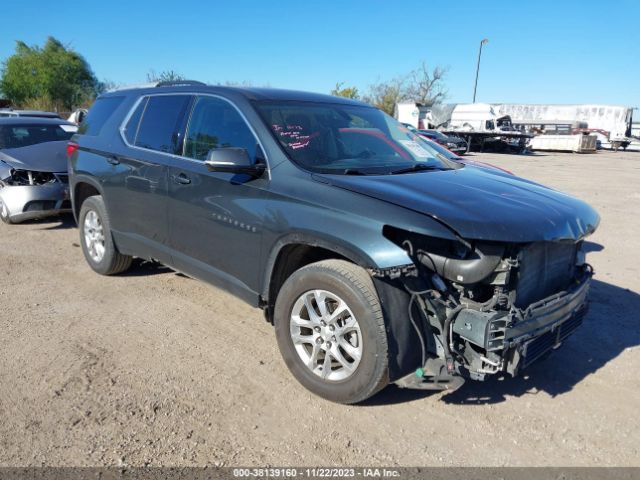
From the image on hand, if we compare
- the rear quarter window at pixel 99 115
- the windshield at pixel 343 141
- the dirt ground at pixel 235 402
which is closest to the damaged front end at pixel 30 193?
the rear quarter window at pixel 99 115

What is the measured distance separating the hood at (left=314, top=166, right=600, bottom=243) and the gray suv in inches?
0.5

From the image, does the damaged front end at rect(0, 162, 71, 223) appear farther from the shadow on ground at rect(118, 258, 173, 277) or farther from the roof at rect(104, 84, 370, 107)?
the roof at rect(104, 84, 370, 107)

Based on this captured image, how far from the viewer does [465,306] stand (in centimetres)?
278

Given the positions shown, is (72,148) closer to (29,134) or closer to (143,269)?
(143,269)

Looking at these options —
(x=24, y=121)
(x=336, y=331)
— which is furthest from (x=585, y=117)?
(x=336, y=331)

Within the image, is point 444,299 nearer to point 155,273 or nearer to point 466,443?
point 466,443

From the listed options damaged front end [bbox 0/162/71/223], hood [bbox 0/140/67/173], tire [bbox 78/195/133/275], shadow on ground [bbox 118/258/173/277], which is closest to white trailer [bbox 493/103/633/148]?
hood [bbox 0/140/67/173]

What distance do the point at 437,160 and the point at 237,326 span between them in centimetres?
217

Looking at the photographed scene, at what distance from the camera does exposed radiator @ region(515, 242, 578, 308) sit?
2896mm

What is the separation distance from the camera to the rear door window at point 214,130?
3.69 metres

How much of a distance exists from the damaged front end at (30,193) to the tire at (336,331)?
5.40 meters

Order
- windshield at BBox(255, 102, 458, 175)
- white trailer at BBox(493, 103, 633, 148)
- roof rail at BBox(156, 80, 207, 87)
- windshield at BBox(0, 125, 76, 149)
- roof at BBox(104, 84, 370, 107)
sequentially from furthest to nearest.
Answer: white trailer at BBox(493, 103, 633, 148) → windshield at BBox(0, 125, 76, 149) → roof rail at BBox(156, 80, 207, 87) → roof at BBox(104, 84, 370, 107) → windshield at BBox(255, 102, 458, 175)

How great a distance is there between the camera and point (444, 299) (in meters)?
2.85

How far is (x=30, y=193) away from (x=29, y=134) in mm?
1947
